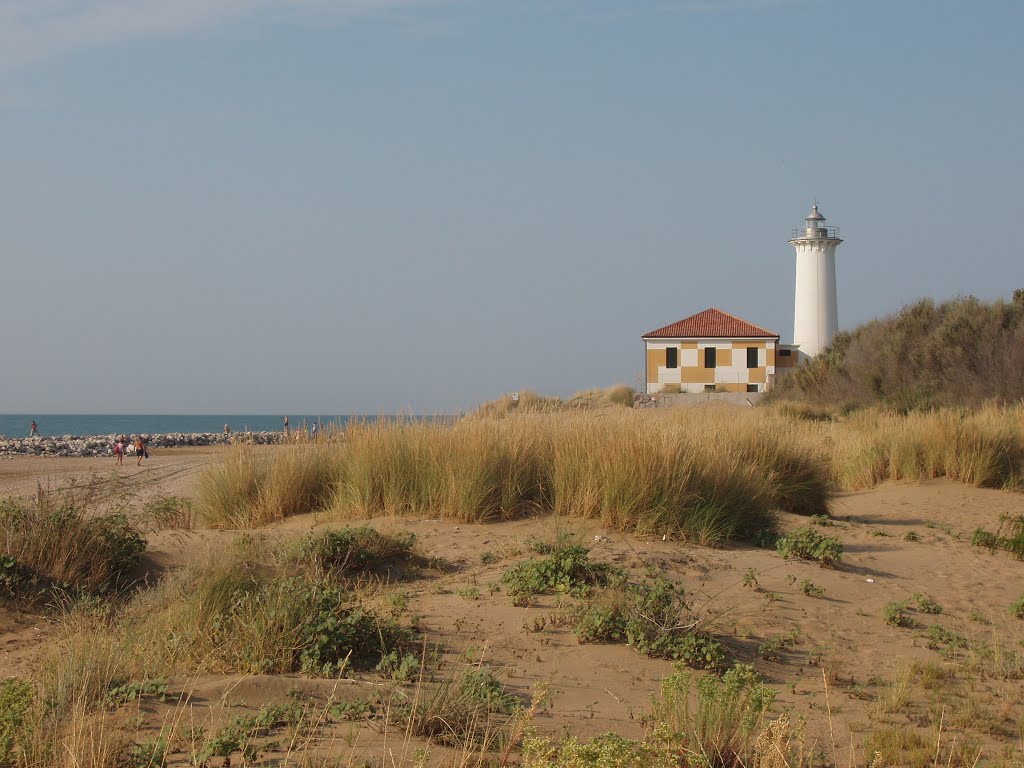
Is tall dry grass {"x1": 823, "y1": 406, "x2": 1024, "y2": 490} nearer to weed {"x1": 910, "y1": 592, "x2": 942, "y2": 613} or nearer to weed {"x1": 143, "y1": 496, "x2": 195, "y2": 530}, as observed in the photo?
weed {"x1": 910, "y1": 592, "x2": 942, "y2": 613}

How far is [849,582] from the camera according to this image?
860cm

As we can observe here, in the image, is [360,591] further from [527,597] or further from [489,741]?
[489,741]

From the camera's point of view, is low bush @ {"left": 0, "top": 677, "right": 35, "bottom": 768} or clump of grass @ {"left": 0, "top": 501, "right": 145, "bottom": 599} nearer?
low bush @ {"left": 0, "top": 677, "right": 35, "bottom": 768}

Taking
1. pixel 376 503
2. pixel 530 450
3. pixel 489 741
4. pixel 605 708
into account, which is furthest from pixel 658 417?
pixel 489 741

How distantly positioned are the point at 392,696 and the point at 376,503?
5.98 metres

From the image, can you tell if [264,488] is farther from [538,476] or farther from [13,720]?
[13,720]

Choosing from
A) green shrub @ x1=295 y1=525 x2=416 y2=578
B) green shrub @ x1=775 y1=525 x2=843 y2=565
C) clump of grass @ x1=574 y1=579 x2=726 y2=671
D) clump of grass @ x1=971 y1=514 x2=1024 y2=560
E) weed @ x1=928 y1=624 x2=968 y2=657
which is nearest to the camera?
clump of grass @ x1=574 y1=579 x2=726 y2=671

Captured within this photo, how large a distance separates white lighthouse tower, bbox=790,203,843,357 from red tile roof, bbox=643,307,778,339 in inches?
143

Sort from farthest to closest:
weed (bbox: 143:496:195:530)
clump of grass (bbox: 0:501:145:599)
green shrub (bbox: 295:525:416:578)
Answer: weed (bbox: 143:496:195:530), green shrub (bbox: 295:525:416:578), clump of grass (bbox: 0:501:145:599)

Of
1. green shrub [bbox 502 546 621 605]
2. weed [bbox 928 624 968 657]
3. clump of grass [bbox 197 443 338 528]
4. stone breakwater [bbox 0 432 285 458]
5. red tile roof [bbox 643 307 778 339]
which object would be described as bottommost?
stone breakwater [bbox 0 432 285 458]

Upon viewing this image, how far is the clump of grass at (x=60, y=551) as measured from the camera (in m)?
7.52

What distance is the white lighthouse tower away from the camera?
158 ft

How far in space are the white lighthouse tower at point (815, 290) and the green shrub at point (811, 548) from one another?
40558 mm

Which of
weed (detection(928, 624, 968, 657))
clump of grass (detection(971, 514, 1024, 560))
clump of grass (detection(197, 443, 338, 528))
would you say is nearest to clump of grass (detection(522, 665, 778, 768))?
weed (detection(928, 624, 968, 657))
